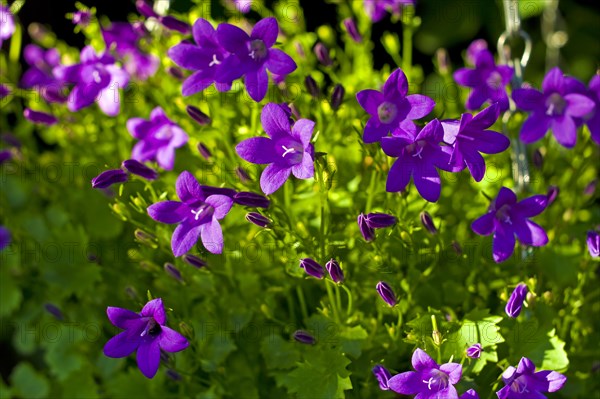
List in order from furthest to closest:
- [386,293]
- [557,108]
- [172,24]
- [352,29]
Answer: [352,29] → [172,24] → [557,108] → [386,293]

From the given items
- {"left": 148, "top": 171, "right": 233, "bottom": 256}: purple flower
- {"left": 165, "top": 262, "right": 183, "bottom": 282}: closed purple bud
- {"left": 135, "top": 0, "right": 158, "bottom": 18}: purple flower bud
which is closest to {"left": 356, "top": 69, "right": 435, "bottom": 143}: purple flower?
{"left": 148, "top": 171, "right": 233, "bottom": 256}: purple flower

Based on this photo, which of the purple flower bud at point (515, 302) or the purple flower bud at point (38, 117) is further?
the purple flower bud at point (38, 117)

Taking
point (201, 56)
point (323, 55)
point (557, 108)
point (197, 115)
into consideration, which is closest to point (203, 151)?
point (197, 115)

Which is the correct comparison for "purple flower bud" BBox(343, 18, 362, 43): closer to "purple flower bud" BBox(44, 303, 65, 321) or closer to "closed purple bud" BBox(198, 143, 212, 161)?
"closed purple bud" BBox(198, 143, 212, 161)

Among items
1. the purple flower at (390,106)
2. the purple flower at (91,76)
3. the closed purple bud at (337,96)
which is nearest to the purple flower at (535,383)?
the purple flower at (390,106)

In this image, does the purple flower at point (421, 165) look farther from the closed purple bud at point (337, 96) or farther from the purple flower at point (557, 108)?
the purple flower at point (557, 108)

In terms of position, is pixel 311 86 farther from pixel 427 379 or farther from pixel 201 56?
pixel 427 379
